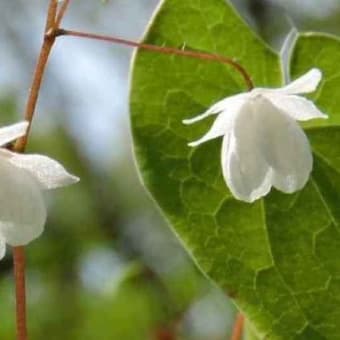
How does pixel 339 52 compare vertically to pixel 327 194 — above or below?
above

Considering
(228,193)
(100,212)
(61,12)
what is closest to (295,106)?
(228,193)

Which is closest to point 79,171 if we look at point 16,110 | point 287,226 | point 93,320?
point 16,110

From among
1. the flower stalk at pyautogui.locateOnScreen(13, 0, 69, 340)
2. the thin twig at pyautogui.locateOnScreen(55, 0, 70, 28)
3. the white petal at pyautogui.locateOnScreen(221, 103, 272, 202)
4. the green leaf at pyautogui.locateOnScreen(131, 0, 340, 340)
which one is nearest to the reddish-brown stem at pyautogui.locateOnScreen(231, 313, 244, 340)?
the green leaf at pyautogui.locateOnScreen(131, 0, 340, 340)

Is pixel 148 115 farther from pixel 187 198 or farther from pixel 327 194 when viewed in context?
pixel 327 194

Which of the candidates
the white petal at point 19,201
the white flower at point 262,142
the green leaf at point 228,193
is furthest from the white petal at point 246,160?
the white petal at point 19,201

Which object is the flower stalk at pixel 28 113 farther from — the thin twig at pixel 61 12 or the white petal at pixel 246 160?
the white petal at pixel 246 160

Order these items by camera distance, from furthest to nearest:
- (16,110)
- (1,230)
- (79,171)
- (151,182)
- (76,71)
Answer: (76,71) < (79,171) < (16,110) < (151,182) < (1,230)

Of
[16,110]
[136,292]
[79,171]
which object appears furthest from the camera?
[79,171]

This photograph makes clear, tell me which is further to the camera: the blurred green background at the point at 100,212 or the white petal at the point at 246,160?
the blurred green background at the point at 100,212
